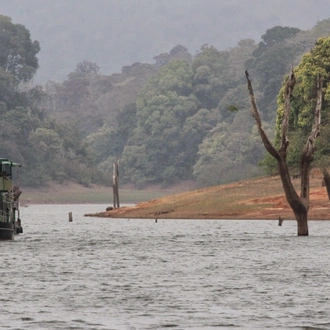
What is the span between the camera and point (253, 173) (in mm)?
183875

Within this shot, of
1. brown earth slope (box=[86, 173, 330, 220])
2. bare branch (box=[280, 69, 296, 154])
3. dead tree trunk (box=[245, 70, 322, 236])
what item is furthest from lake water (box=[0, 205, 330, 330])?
brown earth slope (box=[86, 173, 330, 220])

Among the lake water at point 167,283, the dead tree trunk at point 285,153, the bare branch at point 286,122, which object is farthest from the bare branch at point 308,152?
the lake water at point 167,283

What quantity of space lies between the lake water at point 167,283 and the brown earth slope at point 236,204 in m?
33.3

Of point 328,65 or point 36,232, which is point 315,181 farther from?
point 36,232

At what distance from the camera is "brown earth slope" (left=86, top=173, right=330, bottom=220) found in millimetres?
108250

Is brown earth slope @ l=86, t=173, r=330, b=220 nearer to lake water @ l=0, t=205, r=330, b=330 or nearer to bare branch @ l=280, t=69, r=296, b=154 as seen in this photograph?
bare branch @ l=280, t=69, r=296, b=154

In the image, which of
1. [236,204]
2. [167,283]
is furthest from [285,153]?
[236,204]

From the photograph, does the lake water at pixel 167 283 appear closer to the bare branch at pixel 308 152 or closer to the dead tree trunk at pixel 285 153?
the dead tree trunk at pixel 285 153

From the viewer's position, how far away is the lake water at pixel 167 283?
3161cm

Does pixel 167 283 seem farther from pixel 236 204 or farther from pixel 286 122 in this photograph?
pixel 236 204

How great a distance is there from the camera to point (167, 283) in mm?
41781

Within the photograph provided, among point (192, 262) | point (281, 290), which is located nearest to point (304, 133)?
point (192, 262)

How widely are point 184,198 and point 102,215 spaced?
11317 mm

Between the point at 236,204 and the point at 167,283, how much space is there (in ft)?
244
